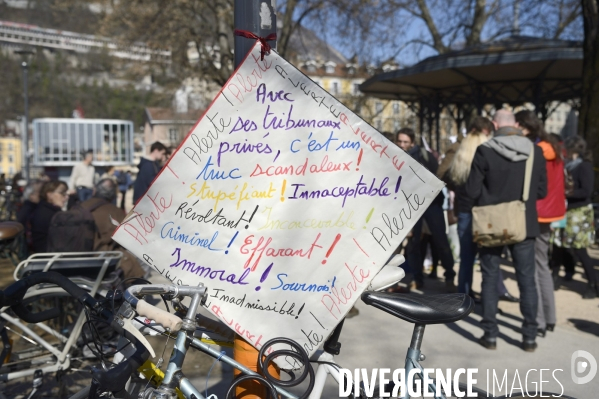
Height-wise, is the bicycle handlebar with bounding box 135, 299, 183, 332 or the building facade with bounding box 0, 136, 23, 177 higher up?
the bicycle handlebar with bounding box 135, 299, 183, 332

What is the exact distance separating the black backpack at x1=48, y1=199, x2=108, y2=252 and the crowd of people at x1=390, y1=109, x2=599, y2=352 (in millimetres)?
2913

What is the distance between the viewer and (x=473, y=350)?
4910mm

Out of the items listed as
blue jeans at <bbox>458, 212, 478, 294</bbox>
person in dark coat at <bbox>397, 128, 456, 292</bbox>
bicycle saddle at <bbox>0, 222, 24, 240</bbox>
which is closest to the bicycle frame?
bicycle saddle at <bbox>0, 222, 24, 240</bbox>

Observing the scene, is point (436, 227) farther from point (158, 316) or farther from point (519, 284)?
point (158, 316)

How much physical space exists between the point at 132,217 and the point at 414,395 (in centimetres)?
138

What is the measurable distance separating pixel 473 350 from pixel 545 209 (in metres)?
1.47

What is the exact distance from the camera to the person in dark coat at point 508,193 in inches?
182

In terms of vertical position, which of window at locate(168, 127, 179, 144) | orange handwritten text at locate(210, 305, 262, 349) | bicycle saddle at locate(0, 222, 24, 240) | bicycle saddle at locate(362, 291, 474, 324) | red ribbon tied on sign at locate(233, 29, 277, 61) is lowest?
window at locate(168, 127, 179, 144)

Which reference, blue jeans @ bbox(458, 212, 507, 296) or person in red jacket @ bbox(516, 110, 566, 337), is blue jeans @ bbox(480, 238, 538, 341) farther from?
blue jeans @ bbox(458, 212, 507, 296)

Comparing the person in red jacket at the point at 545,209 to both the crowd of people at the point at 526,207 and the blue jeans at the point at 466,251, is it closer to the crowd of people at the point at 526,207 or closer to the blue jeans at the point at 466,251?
the crowd of people at the point at 526,207

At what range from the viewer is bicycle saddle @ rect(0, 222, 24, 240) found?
355 cm

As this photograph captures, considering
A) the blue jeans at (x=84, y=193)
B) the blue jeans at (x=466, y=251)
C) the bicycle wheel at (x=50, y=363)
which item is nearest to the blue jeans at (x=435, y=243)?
the blue jeans at (x=466, y=251)

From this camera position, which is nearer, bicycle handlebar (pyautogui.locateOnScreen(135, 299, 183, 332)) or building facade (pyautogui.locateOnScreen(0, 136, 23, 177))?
Answer: bicycle handlebar (pyautogui.locateOnScreen(135, 299, 183, 332))

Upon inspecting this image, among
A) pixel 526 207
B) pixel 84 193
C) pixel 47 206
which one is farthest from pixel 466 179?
pixel 84 193
